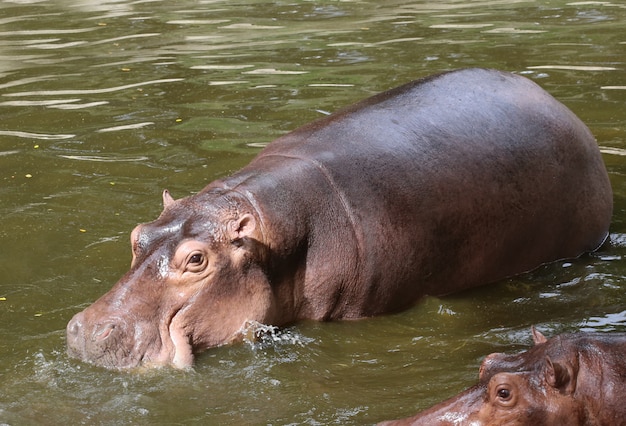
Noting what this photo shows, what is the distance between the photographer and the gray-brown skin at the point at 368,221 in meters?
5.33

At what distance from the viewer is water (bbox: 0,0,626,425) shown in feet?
16.5

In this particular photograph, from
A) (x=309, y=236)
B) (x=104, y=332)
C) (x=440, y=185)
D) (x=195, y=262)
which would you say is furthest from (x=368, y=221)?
(x=104, y=332)

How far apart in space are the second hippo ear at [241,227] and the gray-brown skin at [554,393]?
1.67 m

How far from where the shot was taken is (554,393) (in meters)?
3.93

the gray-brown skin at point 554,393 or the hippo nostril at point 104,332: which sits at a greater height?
the gray-brown skin at point 554,393

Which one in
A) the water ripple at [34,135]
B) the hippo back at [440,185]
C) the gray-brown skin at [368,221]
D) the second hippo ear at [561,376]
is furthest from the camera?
the water ripple at [34,135]

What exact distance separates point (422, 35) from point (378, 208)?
22.7 feet

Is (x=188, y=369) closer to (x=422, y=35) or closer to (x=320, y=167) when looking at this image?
(x=320, y=167)

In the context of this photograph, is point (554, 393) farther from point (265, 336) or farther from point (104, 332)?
point (104, 332)

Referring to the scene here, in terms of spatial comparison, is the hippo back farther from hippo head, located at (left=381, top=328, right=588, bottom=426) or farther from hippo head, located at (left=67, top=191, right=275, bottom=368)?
hippo head, located at (left=381, top=328, right=588, bottom=426)

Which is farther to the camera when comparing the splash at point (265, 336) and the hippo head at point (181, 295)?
the splash at point (265, 336)

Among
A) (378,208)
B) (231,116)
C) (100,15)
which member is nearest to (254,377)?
(378,208)

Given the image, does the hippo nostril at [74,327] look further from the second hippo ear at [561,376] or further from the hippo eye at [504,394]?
the second hippo ear at [561,376]

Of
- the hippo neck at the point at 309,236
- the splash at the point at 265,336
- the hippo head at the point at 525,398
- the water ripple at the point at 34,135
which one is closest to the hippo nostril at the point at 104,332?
the splash at the point at 265,336
